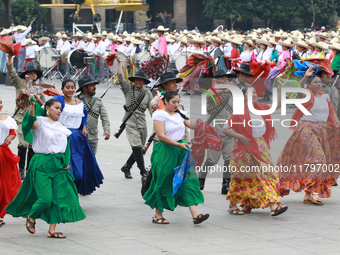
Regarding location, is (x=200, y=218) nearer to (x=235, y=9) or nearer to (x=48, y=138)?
(x=48, y=138)

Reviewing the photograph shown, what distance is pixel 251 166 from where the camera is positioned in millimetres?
7020

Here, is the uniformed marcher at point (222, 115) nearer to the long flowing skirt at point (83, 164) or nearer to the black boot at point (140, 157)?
the black boot at point (140, 157)

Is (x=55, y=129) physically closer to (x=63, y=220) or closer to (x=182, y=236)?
(x=63, y=220)

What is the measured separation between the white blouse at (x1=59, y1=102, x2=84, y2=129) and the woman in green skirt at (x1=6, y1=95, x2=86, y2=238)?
43.2 inches

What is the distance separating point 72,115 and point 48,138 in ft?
4.40

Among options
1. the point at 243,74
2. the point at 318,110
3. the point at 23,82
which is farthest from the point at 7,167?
the point at 318,110

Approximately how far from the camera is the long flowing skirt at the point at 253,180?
6.94 m

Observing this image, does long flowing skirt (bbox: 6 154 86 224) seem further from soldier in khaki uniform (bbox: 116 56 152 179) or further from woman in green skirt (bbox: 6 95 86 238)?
soldier in khaki uniform (bbox: 116 56 152 179)

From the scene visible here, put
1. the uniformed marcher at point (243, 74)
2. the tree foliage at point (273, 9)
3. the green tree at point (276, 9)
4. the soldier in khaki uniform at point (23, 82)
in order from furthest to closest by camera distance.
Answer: the green tree at point (276, 9)
the tree foliage at point (273, 9)
the soldier in khaki uniform at point (23, 82)
the uniformed marcher at point (243, 74)

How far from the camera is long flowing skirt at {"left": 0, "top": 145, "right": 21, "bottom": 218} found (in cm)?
672

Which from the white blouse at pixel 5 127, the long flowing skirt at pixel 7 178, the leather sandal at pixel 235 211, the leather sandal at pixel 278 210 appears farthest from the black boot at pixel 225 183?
the white blouse at pixel 5 127

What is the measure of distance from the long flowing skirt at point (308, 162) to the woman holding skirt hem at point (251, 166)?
31.8 inches

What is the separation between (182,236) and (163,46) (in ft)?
50.3

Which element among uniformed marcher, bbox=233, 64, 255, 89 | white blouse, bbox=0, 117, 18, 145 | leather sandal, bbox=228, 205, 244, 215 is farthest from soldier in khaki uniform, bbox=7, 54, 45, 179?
leather sandal, bbox=228, 205, 244, 215
